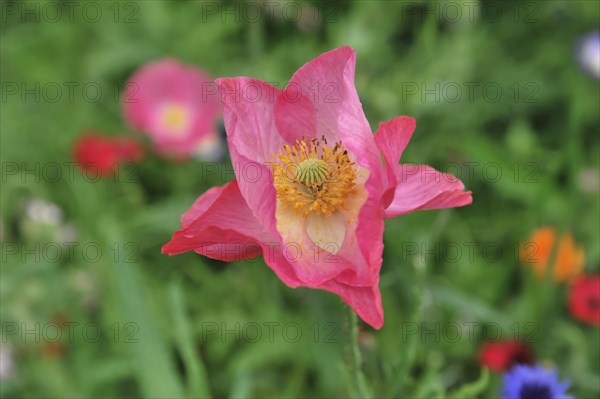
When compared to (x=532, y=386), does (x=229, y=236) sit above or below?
above

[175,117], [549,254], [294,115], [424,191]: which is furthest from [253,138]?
[175,117]

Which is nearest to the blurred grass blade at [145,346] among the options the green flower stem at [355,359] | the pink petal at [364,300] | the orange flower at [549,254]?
the green flower stem at [355,359]

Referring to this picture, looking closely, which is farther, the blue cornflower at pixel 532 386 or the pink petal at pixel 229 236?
the blue cornflower at pixel 532 386

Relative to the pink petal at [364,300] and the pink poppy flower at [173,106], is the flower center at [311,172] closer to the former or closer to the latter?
the pink petal at [364,300]

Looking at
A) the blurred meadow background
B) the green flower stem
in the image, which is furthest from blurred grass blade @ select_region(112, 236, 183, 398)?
the green flower stem

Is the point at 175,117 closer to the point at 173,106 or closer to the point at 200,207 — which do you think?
the point at 173,106

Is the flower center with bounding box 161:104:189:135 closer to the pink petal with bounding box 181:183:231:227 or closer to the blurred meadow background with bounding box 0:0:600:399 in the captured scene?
the blurred meadow background with bounding box 0:0:600:399

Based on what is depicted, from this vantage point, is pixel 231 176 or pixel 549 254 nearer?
pixel 549 254
